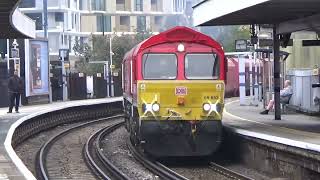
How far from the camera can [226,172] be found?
47.5ft

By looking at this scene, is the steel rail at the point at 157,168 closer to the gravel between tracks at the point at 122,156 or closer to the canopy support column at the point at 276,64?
the gravel between tracks at the point at 122,156

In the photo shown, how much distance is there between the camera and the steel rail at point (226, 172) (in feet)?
44.1

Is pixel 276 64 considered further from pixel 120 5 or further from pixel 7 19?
pixel 120 5

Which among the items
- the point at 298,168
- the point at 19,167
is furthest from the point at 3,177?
the point at 298,168

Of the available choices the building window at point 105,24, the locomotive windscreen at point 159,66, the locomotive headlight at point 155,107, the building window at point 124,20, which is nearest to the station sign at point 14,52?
the locomotive windscreen at point 159,66

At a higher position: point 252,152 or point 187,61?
point 187,61

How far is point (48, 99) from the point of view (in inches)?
1388

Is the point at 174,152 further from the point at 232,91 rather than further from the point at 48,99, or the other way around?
the point at 232,91

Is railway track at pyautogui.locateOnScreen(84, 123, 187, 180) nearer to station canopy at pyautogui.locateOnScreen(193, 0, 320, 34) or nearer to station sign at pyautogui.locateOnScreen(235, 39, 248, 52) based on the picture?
station canopy at pyautogui.locateOnScreen(193, 0, 320, 34)

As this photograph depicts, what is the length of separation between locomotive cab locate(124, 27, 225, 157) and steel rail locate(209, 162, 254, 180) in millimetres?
383

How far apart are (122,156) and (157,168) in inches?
142

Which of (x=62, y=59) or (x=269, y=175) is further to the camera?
(x=62, y=59)

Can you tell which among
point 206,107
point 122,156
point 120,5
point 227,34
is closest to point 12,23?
point 122,156

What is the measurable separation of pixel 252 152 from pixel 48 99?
2164 centimetres
